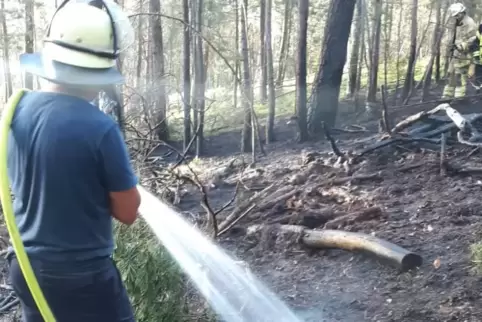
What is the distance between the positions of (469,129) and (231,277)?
4.84 m

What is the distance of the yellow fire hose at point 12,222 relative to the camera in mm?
2336

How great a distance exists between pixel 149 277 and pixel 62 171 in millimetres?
1603

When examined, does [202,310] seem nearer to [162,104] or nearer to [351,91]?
[162,104]

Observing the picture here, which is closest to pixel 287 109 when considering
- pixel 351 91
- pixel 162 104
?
pixel 351 91

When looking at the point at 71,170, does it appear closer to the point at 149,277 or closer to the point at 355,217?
the point at 149,277

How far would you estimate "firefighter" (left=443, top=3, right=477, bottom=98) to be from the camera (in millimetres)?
11828

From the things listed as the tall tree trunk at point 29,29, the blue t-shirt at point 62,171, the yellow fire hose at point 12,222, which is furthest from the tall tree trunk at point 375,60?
the yellow fire hose at point 12,222

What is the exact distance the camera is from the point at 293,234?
21.2ft

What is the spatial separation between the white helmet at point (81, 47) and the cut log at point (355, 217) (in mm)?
4440

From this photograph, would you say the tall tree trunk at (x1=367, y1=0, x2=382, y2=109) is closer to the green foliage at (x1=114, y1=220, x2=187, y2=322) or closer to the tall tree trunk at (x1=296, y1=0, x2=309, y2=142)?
the tall tree trunk at (x1=296, y1=0, x2=309, y2=142)

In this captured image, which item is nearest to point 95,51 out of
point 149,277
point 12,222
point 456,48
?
point 12,222

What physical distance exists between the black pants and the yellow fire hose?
55mm

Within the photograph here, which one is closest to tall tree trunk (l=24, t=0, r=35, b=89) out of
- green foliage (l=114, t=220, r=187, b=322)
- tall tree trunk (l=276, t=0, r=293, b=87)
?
tall tree trunk (l=276, t=0, r=293, b=87)

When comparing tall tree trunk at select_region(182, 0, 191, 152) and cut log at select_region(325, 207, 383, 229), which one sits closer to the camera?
cut log at select_region(325, 207, 383, 229)
